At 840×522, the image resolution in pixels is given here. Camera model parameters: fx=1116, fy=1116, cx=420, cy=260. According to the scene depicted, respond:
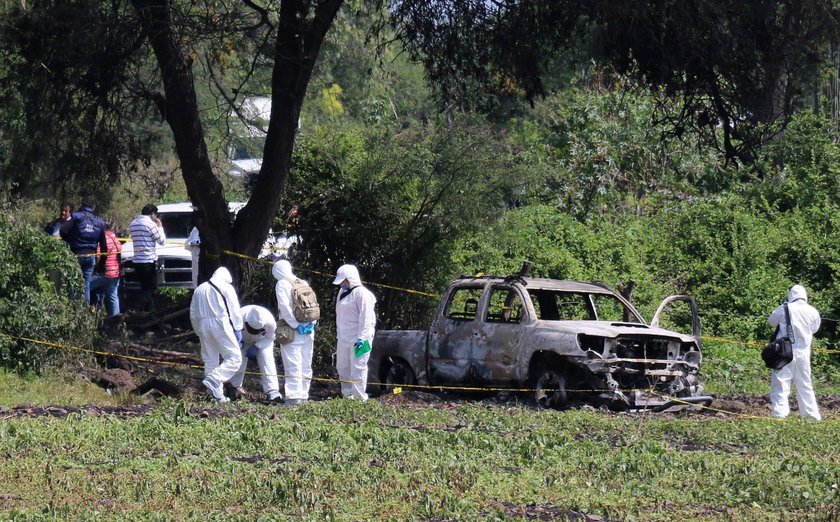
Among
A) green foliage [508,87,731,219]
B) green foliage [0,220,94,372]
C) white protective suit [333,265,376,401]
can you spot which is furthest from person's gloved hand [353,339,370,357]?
green foliage [508,87,731,219]

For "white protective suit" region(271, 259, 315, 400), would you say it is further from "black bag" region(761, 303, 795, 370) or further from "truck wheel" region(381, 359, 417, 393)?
"black bag" region(761, 303, 795, 370)

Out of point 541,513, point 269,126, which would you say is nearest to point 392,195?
point 269,126

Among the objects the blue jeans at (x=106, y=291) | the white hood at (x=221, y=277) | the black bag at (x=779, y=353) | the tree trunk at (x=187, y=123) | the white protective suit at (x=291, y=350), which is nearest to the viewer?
the black bag at (x=779, y=353)

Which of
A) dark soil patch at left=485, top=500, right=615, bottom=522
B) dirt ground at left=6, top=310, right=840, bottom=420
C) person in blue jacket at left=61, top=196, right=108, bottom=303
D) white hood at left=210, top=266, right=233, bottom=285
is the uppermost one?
person in blue jacket at left=61, top=196, right=108, bottom=303

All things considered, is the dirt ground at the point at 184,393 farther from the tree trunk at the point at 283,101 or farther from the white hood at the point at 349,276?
the tree trunk at the point at 283,101

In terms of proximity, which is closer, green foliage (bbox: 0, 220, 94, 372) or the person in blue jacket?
green foliage (bbox: 0, 220, 94, 372)

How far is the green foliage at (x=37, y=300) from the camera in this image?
1384 cm

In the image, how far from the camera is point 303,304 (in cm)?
1357

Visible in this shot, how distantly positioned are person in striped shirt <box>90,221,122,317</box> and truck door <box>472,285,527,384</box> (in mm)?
6771

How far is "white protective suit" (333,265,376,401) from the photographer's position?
45.2 ft

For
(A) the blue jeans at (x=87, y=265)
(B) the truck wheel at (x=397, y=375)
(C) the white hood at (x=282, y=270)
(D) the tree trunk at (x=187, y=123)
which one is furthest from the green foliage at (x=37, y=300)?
(B) the truck wheel at (x=397, y=375)

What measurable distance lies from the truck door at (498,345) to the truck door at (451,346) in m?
0.14

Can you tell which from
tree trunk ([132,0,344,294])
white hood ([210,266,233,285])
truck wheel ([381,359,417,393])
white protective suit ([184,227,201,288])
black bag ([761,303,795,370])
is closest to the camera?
black bag ([761,303,795,370])

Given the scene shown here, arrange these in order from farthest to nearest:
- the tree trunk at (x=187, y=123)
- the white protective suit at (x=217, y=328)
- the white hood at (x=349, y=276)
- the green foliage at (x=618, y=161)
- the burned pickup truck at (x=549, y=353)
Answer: the green foliage at (x=618, y=161) → the tree trunk at (x=187, y=123) → the white hood at (x=349, y=276) → the white protective suit at (x=217, y=328) → the burned pickup truck at (x=549, y=353)
